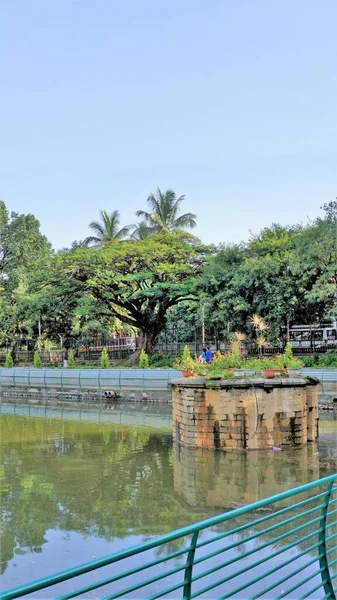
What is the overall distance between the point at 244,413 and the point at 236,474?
2.08 metres

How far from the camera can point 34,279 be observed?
3488 cm

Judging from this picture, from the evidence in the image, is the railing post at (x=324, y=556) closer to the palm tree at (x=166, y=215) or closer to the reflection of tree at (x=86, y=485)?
the reflection of tree at (x=86, y=485)

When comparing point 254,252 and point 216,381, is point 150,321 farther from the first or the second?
point 216,381

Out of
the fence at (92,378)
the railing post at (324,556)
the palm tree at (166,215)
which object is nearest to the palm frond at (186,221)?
the palm tree at (166,215)

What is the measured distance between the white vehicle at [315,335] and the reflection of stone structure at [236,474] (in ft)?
56.8

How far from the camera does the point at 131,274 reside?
3347 cm

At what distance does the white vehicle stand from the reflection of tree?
572 inches

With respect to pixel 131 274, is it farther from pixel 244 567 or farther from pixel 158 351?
pixel 244 567

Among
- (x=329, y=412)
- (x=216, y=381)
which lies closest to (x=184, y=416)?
(x=216, y=381)

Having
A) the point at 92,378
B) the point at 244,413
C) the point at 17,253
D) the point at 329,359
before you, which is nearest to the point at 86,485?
the point at 244,413

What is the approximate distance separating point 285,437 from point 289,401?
0.91 m

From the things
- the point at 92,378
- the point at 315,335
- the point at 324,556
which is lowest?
the point at 92,378

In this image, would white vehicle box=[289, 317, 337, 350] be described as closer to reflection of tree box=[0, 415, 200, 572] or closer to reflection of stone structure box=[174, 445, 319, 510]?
reflection of tree box=[0, 415, 200, 572]

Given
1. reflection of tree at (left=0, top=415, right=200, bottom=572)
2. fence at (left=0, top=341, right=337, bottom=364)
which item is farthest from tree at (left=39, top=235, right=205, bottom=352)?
reflection of tree at (left=0, top=415, right=200, bottom=572)
